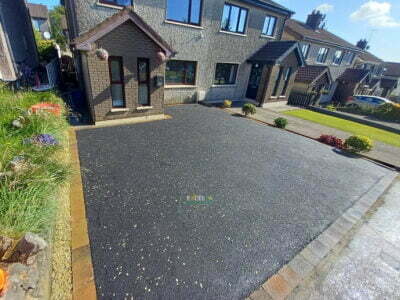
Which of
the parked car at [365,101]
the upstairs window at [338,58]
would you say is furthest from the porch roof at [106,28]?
the upstairs window at [338,58]

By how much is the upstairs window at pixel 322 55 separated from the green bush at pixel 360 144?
19.5 metres

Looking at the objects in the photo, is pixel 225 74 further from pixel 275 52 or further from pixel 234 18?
pixel 275 52

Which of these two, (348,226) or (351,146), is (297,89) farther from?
(348,226)

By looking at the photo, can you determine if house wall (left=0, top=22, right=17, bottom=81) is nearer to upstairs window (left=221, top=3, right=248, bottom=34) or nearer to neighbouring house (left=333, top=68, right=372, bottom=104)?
upstairs window (left=221, top=3, right=248, bottom=34)

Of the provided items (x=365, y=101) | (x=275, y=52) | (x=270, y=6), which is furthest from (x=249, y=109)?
(x=365, y=101)

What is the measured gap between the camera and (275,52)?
14.3m

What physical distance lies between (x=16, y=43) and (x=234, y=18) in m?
14.6

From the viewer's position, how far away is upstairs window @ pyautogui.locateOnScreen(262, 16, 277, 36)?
14783mm

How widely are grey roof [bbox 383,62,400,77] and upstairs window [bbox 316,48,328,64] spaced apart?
30121 millimetres

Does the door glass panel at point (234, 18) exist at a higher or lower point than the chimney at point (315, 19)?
lower

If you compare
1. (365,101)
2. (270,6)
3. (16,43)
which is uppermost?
(270,6)

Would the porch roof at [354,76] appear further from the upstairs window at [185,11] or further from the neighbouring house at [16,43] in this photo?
the neighbouring house at [16,43]

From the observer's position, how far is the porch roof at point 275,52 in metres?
13.8

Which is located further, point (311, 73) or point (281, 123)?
point (311, 73)
